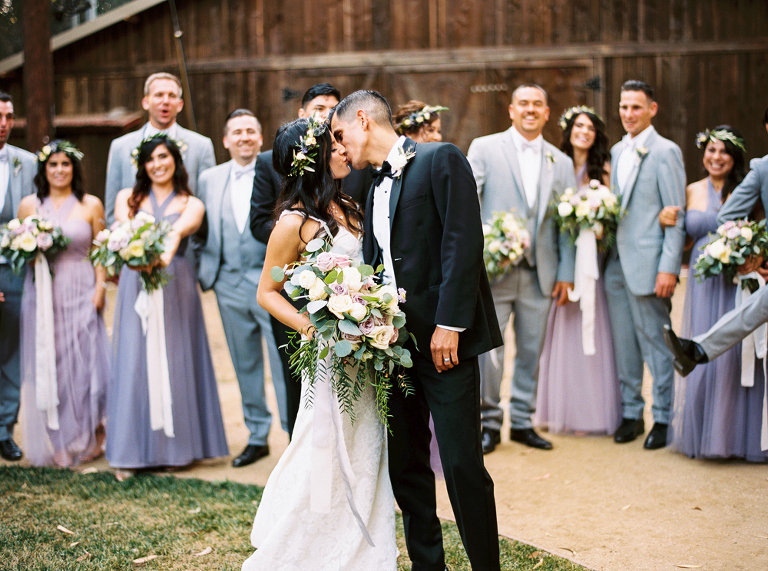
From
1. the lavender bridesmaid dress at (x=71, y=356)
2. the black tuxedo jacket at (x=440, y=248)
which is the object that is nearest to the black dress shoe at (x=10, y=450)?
the lavender bridesmaid dress at (x=71, y=356)

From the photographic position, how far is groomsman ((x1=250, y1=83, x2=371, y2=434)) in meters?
4.35

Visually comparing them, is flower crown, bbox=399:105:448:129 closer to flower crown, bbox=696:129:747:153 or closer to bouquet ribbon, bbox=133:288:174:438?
flower crown, bbox=696:129:747:153

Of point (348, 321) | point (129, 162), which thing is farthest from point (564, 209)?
point (129, 162)

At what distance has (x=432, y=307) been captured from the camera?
3064 millimetres

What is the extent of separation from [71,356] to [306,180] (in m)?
2.94

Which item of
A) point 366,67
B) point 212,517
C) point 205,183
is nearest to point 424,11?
point 366,67

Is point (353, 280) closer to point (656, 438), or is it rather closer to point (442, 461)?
point (442, 461)

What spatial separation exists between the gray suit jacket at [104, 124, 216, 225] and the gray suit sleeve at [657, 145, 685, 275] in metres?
3.24

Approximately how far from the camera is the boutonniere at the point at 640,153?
205 inches

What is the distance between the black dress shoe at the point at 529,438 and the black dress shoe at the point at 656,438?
0.67m

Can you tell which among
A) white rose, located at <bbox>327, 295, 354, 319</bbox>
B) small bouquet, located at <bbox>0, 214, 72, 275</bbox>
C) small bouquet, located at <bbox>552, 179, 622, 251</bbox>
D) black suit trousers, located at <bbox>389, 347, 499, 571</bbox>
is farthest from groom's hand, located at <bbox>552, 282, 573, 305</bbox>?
small bouquet, located at <bbox>0, 214, 72, 275</bbox>

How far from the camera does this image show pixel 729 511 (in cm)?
400

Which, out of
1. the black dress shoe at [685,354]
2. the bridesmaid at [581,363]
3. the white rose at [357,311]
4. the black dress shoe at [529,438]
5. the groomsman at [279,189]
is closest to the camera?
the white rose at [357,311]

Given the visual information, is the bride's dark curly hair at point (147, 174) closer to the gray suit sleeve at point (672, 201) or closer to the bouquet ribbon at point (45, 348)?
the bouquet ribbon at point (45, 348)
